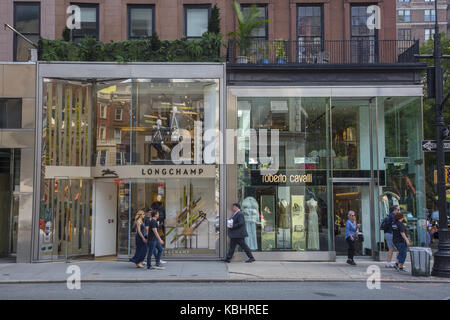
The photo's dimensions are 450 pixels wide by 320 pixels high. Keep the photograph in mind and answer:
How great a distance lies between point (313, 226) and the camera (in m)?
16.5

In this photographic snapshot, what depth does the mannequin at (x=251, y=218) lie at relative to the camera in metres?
16.4

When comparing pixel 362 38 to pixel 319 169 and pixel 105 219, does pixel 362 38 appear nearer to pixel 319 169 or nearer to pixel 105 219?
pixel 319 169

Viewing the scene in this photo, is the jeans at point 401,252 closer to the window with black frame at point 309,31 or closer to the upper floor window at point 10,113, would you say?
the window with black frame at point 309,31

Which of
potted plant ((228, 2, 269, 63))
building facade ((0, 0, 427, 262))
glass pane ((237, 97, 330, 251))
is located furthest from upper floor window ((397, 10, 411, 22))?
glass pane ((237, 97, 330, 251))

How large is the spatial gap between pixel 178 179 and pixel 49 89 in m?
5.46

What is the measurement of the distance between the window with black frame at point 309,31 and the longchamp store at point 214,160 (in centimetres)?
167

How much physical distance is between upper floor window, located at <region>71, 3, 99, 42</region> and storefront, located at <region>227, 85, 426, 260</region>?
5.89m

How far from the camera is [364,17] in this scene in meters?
18.0

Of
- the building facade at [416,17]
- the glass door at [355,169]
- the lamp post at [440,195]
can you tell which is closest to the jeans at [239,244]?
the glass door at [355,169]

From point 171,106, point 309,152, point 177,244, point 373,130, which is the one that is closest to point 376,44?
point 373,130

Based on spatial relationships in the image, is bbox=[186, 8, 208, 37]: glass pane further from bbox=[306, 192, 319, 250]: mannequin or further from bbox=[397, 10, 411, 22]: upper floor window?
bbox=[397, 10, 411, 22]: upper floor window

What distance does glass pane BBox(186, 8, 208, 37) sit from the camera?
59.0ft
